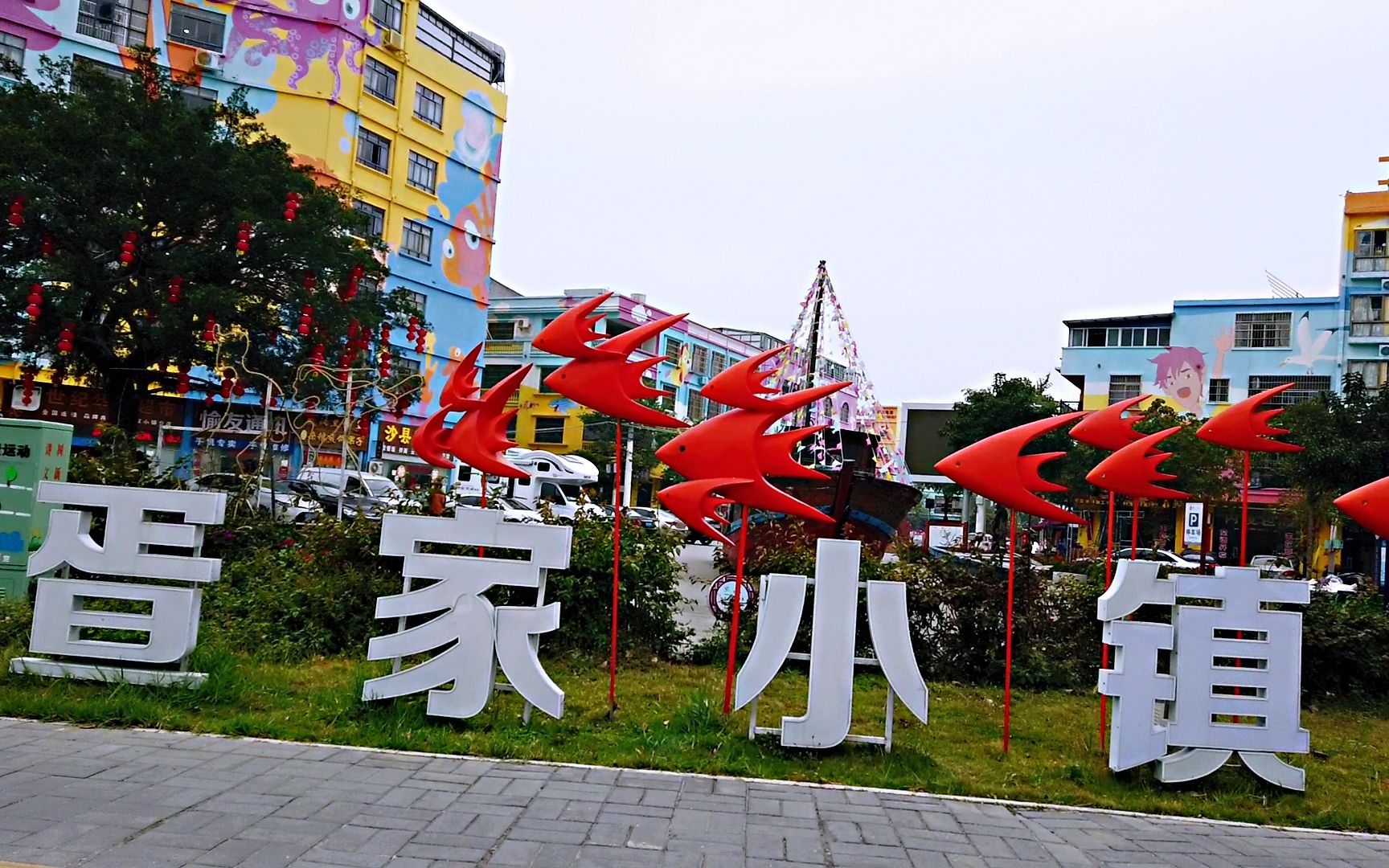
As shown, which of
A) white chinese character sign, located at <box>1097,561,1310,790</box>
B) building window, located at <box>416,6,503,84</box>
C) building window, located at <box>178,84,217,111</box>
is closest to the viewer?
→ white chinese character sign, located at <box>1097,561,1310,790</box>

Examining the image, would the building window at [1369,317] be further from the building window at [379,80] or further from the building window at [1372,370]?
the building window at [379,80]

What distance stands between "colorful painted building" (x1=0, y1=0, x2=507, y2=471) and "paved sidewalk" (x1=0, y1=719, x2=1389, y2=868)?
21.2m

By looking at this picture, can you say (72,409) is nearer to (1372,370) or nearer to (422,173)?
(422,173)

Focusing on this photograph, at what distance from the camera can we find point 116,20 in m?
27.7

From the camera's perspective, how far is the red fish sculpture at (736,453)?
21.7ft

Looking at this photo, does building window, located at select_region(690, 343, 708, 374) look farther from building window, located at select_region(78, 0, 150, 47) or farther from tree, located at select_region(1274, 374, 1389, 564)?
tree, located at select_region(1274, 374, 1389, 564)

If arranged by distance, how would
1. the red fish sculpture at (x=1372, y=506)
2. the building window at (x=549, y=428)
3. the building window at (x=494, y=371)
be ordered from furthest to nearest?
1. the building window at (x=549, y=428)
2. the building window at (x=494, y=371)
3. the red fish sculpture at (x=1372, y=506)

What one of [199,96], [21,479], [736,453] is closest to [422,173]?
[199,96]

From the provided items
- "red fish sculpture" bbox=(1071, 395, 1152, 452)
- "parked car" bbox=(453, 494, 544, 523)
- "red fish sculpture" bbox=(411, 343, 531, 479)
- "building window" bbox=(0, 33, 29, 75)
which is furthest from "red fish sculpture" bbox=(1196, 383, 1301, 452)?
"building window" bbox=(0, 33, 29, 75)

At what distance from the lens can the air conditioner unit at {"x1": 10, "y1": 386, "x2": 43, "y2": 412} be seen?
81.0 feet

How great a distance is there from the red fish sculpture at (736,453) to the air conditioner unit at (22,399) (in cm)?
2308

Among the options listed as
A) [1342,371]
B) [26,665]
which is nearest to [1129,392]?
[1342,371]

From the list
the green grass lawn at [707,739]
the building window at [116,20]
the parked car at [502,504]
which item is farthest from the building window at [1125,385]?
the green grass lawn at [707,739]

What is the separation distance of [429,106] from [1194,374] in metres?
27.6
